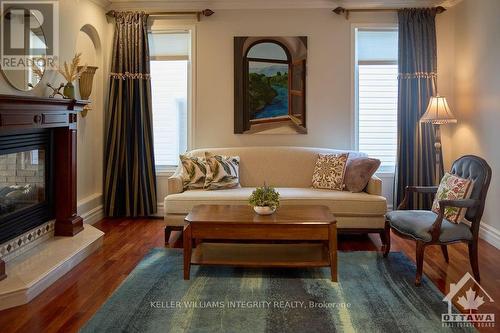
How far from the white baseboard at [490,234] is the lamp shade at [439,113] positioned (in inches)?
45.1

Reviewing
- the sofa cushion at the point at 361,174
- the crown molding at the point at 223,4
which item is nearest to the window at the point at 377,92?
the crown molding at the point at 223,4

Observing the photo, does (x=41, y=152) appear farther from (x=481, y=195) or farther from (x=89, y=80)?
(x=481, y=195)

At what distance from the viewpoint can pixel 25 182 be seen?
3393mm

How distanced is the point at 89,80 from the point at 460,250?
421 cm

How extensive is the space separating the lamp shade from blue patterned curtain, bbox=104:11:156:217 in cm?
324

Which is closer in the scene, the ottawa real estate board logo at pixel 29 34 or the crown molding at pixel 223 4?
the ottawa real estate board logo at pixel 29 34

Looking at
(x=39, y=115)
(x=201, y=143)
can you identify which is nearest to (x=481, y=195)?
(x=201, y=143)

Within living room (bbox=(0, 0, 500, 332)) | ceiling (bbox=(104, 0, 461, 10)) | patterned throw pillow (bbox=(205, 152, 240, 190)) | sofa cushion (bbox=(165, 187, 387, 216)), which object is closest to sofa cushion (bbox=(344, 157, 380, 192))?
living room (bbox=(0, 0, 500, 332))

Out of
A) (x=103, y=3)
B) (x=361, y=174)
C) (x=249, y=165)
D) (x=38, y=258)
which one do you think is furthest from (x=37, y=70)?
(x=361, y=174)

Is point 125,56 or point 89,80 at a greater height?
point 125,56

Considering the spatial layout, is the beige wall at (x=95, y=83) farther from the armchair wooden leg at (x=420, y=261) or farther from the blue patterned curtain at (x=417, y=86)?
the blue patterned curtain at (x=417, y=86)

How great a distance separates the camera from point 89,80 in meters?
4.36

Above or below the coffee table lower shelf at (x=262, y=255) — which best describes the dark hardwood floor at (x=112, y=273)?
below

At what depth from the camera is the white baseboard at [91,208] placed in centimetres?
444
